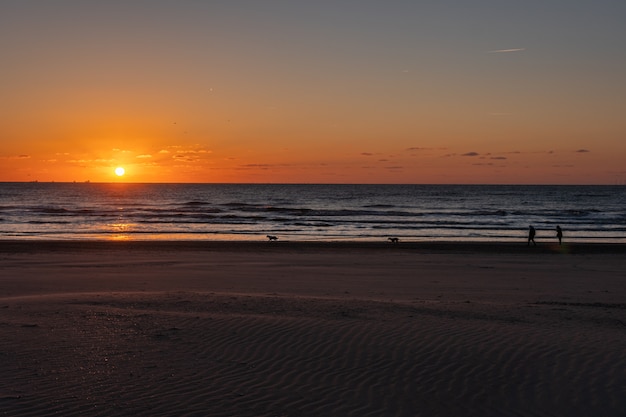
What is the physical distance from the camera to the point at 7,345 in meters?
9.09

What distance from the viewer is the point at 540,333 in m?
10.1

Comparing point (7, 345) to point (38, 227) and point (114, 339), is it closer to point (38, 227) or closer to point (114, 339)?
point (114, 339)

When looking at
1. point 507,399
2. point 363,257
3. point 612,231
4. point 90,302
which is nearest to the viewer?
point 507,399

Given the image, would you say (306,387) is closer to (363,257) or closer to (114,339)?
(114,339)

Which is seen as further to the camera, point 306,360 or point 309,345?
point 309,345

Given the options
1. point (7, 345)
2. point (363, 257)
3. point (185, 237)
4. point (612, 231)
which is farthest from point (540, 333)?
point (612, 231)

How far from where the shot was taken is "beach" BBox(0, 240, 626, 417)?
7.15 m

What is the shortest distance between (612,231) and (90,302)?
43771 mm

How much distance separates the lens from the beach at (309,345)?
23.5 feet

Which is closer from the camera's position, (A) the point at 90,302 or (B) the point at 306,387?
(B) the point at 306,387

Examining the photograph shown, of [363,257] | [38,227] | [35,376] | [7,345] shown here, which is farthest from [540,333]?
[38,227]

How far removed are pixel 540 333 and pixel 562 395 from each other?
2896 millimetres

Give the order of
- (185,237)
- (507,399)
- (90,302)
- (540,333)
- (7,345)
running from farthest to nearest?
(185,237) < (90,302) < (540,333) < (7,345) < (507,399)

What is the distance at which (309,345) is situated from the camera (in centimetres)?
941
